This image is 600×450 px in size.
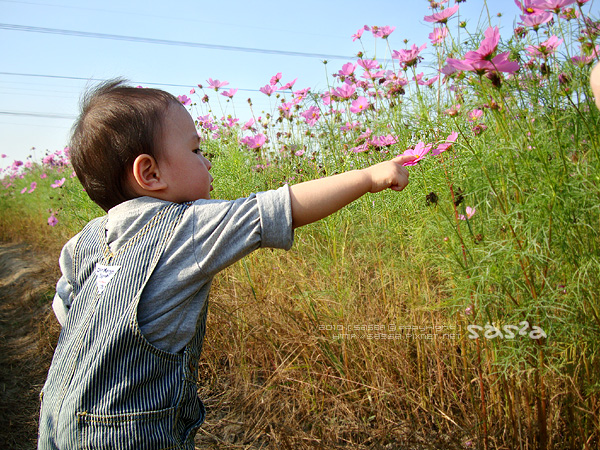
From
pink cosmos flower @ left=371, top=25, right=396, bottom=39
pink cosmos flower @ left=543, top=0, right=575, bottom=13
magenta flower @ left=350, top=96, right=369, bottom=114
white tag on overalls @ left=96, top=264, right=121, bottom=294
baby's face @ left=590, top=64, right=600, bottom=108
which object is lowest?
white tag on overalls @ left=96, top=264, right=121, bottom=294

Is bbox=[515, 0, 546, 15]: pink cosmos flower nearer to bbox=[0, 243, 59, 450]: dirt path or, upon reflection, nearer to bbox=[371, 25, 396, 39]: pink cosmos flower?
bbox=[371, 25, 396, 39]: pink cosmos flower

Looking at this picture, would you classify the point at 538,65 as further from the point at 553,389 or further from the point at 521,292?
the point at 553,389

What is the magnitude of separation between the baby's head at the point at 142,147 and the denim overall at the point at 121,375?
85 millimetres

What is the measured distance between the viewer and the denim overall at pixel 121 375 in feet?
3.09

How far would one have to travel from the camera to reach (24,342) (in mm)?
2717

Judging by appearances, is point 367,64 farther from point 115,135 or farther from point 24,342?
point 24,342

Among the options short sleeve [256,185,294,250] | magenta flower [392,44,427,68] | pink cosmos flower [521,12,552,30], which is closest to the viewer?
short sleeve [256,185,294,250]

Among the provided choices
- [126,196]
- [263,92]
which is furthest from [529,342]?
[263,92]

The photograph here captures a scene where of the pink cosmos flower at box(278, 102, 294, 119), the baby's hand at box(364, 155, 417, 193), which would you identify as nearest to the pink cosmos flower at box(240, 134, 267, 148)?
the pink cosmos flower at box(278, 102, 294, 119)

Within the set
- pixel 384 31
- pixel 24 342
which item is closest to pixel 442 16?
pixel 384 31

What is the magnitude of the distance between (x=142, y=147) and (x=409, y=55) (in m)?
1.28

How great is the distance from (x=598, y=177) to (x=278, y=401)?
1249 millimetres

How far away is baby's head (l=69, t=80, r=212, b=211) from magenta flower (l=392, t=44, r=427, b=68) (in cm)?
A: 114

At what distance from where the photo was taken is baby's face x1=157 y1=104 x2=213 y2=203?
41.8 inches
